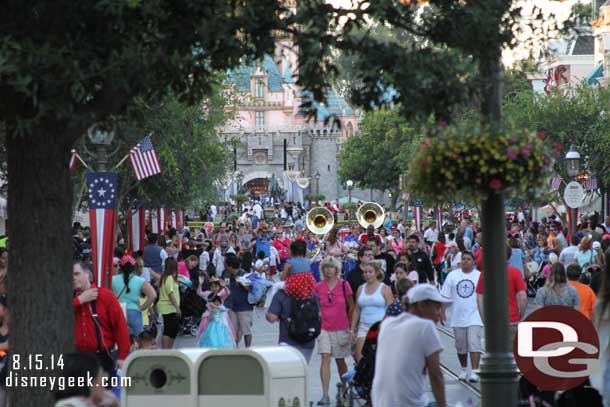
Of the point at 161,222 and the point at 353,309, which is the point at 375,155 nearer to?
the point at 161,222

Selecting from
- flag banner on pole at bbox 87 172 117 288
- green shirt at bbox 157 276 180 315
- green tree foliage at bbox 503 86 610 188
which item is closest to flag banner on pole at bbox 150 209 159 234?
green tree foliage at bbox 503 86 610 188

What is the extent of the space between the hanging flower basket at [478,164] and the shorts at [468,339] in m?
5.80

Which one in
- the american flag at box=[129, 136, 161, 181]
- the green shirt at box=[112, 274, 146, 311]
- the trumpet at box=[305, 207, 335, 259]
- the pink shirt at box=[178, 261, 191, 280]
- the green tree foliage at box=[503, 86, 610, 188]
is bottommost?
the green shirt at box=[112, 274, 146, 311]

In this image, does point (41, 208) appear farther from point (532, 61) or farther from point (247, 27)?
point (532, 61)

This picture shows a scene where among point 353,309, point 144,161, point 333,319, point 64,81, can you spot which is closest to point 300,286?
point 333,319

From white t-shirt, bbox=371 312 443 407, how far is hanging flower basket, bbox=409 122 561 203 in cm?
180

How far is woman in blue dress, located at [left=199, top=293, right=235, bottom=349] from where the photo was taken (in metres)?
16.7

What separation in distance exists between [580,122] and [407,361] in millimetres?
46906

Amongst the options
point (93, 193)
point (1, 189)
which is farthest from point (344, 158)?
point (93, 193)

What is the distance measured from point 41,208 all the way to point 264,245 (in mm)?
25225

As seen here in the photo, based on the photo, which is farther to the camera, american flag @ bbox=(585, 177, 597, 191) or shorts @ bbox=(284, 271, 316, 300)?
american flag @ bbox=(585, 177, 597, 191)

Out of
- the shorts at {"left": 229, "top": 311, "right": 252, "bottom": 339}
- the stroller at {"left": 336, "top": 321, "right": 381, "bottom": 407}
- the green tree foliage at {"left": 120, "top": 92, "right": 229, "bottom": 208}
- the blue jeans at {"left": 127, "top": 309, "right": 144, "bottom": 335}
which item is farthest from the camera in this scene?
the green tree foliage at {"left": 120, "top": 92, "right": 229, "bottom": 208}

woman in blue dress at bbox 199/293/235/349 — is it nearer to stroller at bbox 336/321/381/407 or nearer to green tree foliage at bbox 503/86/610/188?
stroller at bbox 336/321/381/407

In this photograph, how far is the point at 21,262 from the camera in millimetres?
9414
